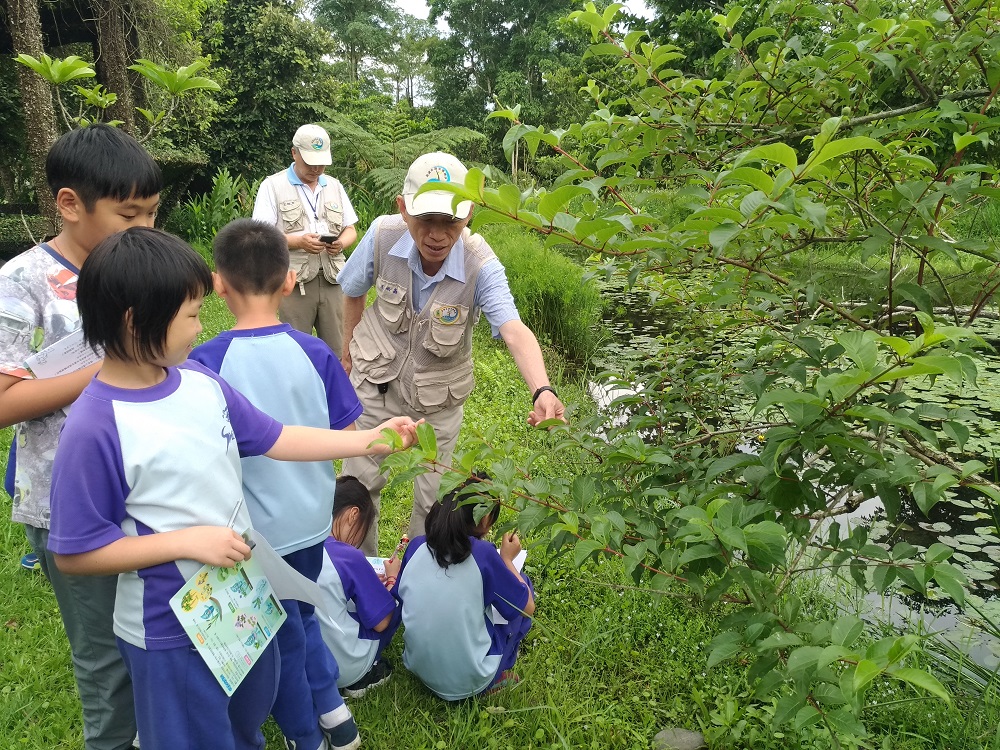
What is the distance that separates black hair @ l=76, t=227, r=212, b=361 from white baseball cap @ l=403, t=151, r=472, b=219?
0.93 m

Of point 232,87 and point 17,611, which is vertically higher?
point 232,87

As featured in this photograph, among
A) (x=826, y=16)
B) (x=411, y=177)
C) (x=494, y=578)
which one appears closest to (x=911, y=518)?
(x=494, y=578)

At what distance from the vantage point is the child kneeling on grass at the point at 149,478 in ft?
4.14

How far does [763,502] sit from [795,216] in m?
0.50

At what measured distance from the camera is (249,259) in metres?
1.78

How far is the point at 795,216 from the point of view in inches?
40.3

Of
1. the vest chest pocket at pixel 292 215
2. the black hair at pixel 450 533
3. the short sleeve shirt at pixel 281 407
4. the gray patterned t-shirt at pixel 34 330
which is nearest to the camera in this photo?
the gray patterned t-shirt at pixel 34 330

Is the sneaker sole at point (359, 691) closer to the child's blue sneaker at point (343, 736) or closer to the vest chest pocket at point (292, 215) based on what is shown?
the child's blue sneaker at point (343, 736)

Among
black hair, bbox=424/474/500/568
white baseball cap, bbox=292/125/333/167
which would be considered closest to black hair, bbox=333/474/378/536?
black hair, bbox=424/474/500/568

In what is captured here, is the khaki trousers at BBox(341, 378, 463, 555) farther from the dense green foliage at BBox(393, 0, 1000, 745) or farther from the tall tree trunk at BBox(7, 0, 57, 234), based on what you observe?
the tall tree trunk at BBox(7, 0, 57, 234)

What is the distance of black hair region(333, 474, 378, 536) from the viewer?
2474 millimetres

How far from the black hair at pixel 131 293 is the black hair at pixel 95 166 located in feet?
1.18

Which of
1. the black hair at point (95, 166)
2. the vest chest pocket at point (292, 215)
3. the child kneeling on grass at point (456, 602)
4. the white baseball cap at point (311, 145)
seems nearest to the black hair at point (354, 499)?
the child kneeling on grass at point (456, 602)

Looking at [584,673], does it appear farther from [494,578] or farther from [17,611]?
[17,611]
